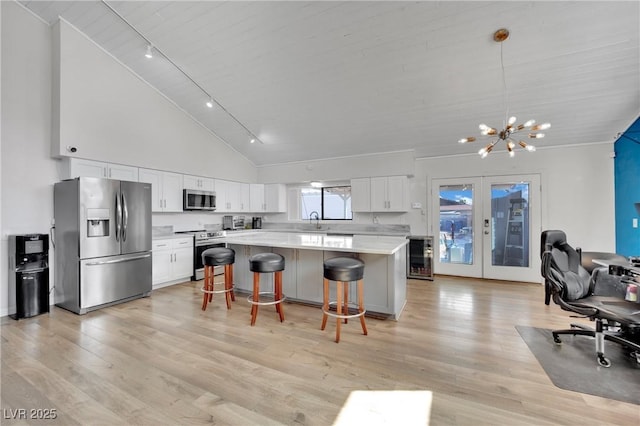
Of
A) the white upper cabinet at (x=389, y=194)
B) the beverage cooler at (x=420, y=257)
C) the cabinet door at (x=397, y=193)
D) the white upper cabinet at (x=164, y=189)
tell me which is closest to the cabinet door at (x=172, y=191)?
the white upper cabinet at (x=164, y=189)

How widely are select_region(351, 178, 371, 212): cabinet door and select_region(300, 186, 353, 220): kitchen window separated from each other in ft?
1.78

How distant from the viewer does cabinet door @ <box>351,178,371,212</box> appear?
18.6 ft

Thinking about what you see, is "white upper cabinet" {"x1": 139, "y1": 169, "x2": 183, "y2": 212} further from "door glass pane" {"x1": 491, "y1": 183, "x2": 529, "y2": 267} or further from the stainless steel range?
"door glass pane" {"x1": 491, "y1": 183, "x2": 529, "y2": 267}

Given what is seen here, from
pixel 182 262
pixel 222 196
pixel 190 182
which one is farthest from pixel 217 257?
pixel 222 196

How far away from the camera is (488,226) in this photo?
509cm

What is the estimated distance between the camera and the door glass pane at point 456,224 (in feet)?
17.3

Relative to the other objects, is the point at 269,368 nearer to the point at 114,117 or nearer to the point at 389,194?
the point at 389,194

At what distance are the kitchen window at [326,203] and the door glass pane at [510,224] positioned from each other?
300 cm

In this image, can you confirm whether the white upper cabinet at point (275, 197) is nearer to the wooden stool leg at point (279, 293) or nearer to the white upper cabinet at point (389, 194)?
the white upper cabinet at point (389, 194)

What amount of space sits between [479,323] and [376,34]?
11.8 feet

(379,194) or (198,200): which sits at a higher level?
(379,194)

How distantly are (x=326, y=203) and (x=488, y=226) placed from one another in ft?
11.9

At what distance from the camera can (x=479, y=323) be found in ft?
9.95

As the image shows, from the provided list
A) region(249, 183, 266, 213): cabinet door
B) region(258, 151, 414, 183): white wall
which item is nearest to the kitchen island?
region(258, 151, 414, 183): white wall
